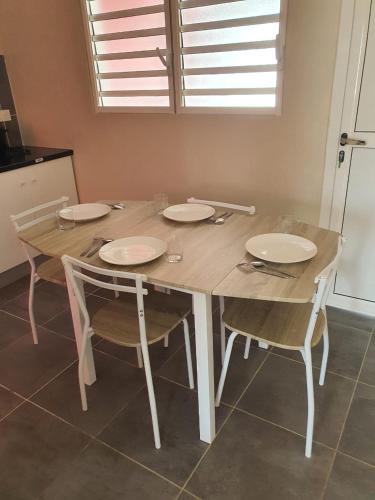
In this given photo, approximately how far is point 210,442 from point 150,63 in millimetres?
2197

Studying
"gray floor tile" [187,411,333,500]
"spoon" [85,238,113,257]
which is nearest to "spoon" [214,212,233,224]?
"spoon" [85,238,113,257]

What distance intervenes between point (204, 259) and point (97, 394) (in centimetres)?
92

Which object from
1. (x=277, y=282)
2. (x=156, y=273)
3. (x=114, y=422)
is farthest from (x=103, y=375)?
(x=277, y=282)

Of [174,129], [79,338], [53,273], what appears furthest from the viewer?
[174,129]

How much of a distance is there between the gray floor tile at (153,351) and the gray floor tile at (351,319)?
3.13 ft

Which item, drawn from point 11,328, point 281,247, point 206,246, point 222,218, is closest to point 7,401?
point 11,328

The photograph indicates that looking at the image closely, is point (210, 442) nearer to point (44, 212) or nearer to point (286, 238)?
point (286, 238)

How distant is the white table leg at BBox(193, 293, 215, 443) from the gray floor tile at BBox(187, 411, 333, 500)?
93 mm

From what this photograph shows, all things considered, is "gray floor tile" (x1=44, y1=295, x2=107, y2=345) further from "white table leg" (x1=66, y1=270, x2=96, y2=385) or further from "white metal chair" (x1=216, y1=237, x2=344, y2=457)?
"white metal chair" (x1=216, y1=237, x2=344, y2=457)

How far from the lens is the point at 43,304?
266cm

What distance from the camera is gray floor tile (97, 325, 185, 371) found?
2104 mm

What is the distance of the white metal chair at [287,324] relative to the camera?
144 centimetres

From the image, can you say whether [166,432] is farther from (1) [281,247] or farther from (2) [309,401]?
(1) [281,247]

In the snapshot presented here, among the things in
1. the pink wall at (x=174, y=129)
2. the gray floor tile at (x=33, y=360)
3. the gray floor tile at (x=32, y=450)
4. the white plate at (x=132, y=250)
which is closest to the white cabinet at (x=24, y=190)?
the pink wall at (x=174, y=129)
